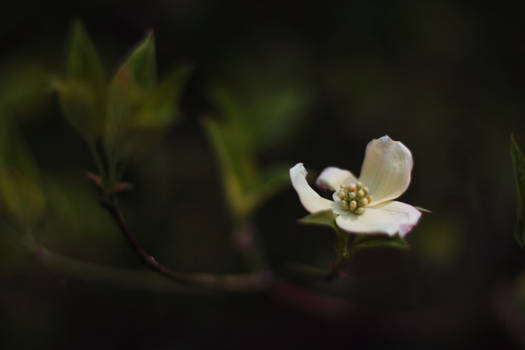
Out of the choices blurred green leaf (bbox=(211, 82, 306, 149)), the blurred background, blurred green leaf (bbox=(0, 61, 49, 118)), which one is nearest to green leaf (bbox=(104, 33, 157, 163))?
blurred green leaf (bbox=(211, 82, 306, 149))

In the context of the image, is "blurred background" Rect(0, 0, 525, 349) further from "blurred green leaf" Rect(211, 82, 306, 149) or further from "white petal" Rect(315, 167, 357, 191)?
"white petal" Rect(315, 167, 357, 191)

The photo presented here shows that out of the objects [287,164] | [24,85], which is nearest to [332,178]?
[287,164]

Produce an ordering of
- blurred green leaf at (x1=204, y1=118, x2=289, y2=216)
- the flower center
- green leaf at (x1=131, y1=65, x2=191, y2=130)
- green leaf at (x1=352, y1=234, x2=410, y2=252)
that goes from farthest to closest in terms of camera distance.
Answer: blurred green leaf at (x1=204, y1=118, x2=289, y2=216)
green leaf at (x1=131, y1=65, x2=191, y2=130)
the flower center
green leaf at (x1=352, y1=234, x2=410, y2=252)

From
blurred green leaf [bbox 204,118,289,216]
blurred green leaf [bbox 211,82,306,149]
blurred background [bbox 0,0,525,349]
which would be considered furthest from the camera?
blurred background [bbox 0,0,525,349]

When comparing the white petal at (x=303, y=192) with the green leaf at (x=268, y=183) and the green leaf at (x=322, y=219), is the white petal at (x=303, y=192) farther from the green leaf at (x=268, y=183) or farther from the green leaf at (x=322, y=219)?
the green leaf at (x=268, y=183)

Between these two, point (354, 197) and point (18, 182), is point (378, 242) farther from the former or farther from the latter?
point (18, 182)

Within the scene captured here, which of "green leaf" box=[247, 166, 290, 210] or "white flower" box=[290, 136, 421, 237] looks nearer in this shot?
"white flower" box=[290, 136, 421, 237]

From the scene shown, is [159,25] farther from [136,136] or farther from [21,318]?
[21,318]
